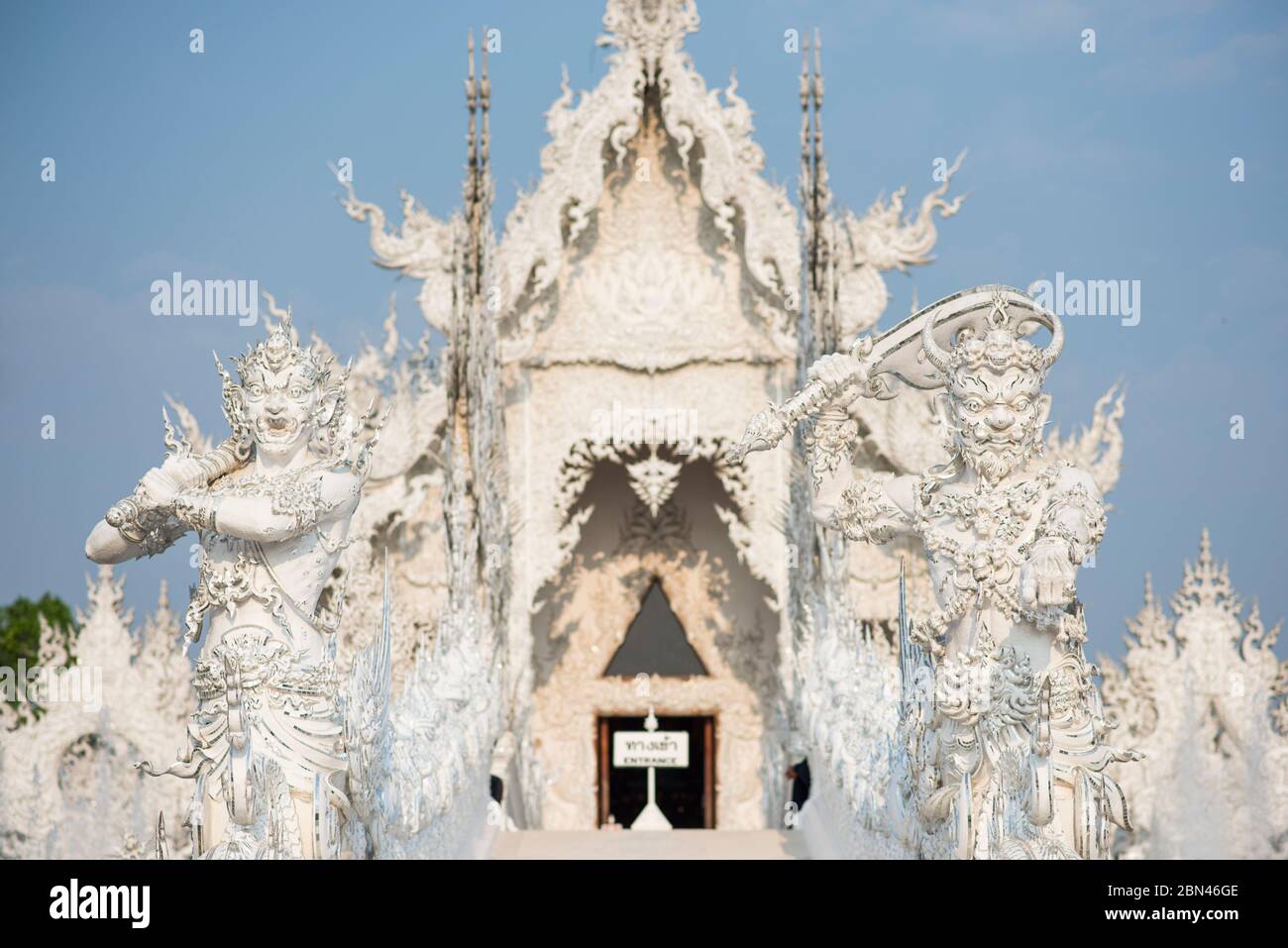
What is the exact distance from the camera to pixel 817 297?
1030cm

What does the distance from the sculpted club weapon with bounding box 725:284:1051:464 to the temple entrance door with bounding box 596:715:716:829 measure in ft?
23.0

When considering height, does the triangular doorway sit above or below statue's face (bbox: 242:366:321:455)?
below

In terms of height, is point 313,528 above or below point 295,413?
below

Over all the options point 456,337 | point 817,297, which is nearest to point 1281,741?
point 817,297

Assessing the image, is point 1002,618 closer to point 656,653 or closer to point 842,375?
point 842,375

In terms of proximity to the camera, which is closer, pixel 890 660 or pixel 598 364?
pixel 890 660

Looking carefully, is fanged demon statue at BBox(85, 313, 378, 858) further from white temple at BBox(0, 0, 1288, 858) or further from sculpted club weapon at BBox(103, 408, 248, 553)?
white temple at BBox(0, 0, 1288, 858)

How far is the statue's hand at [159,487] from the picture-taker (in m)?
5.41

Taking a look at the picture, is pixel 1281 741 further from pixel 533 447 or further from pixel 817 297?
pixel 533 447

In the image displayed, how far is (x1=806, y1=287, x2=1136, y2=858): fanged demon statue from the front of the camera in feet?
17.0

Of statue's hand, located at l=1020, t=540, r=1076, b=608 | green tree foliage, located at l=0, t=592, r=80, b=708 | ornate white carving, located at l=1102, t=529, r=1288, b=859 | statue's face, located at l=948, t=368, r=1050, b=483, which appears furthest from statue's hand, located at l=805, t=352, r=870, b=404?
green tree foliage, located at l=0, t=592, r=80, b=708
